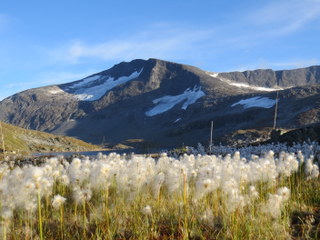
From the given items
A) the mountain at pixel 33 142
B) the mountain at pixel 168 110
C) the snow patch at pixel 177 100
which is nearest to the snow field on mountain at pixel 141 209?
the mountain at pixel 33 142

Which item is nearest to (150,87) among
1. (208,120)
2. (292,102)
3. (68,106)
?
(68,106)

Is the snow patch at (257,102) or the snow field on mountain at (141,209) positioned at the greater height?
the snow patch at (257,102)

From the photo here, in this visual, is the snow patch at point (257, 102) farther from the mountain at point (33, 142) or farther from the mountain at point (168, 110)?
the mountain at point (33, 142)

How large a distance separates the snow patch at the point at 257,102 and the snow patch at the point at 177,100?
34.0m

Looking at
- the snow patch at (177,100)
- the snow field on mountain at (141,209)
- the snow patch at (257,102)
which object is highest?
the snow patch at (177,100)

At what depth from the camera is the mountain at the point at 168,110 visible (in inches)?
3593

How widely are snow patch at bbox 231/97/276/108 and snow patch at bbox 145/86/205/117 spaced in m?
34.0

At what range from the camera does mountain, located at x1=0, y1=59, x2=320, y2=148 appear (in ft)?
Result: 299

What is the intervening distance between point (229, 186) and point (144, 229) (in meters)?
1.14

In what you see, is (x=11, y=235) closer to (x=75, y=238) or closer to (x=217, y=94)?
(x=75, y=238)

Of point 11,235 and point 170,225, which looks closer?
point 11,235

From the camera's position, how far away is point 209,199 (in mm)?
4676

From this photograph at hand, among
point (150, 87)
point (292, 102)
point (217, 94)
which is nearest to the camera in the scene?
point (292, 102)

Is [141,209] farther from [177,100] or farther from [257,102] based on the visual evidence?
[177,100]
